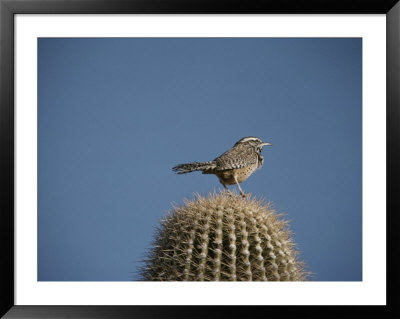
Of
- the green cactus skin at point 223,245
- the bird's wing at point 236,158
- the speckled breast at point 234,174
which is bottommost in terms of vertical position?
the green cactus skin at point 223,245

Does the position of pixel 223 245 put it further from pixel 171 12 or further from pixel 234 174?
pixel 171 12

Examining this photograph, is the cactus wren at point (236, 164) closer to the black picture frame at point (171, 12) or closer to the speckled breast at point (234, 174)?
the speckled breast at point (234, 174)

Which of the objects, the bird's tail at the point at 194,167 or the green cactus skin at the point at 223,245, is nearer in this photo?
the green cactus skin at the point at 223,245

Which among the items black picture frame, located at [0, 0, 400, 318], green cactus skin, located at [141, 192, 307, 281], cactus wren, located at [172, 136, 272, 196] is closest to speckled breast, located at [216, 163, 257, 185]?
cactus wren, located at [172, 136, 272, 196]

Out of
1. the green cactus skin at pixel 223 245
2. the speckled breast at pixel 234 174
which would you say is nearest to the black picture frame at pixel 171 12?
the green cactus skin at pixel 223 245

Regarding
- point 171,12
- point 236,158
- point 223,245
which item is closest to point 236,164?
point 236,158

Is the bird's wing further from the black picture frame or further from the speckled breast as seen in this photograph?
the black picture frame

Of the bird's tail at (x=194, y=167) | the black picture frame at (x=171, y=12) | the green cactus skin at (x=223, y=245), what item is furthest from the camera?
the bird's tail at (x=194, y=167)

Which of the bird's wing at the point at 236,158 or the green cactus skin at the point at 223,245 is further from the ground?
the bird's wing at the point at 236,158

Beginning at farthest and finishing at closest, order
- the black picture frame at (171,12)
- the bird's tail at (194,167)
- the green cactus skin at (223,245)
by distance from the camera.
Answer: the bird's tail at (194,167) < the black picture frame at (171,12) < the green cactus skin at (223,245)
